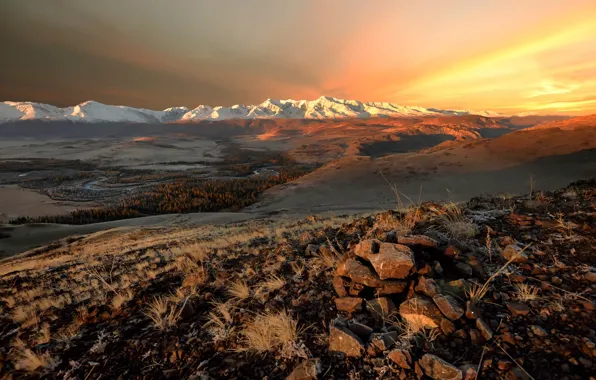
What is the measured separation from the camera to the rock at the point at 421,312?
2.45 m

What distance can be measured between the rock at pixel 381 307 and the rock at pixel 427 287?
31cm

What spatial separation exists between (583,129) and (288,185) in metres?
36.6

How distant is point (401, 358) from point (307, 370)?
74 centimetres

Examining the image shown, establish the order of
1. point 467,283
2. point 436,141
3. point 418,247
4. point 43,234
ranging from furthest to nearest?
point 436,141, point 43,234, point 418,247, point 467,283

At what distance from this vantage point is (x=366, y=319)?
2740 mm

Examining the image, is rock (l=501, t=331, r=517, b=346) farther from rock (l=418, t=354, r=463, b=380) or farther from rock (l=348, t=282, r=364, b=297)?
rock (l=348, t=282, r=364, b=297)

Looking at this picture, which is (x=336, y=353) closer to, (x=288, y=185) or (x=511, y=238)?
(x=511, y=238)

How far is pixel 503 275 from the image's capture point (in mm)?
3016

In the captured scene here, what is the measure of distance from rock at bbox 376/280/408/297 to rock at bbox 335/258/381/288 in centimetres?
6

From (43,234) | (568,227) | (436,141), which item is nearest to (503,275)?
(568,227)

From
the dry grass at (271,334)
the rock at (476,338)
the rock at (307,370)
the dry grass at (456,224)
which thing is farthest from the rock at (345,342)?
the dry grass at (456,224)

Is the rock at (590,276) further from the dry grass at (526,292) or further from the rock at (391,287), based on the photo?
the rock at (391,287)

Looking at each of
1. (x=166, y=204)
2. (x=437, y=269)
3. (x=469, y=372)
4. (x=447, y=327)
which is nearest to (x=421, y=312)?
(x=447, y=327)

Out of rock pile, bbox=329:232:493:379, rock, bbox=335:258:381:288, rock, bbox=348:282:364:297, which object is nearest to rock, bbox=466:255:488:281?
rock pile, bbox=329:232:493:379
